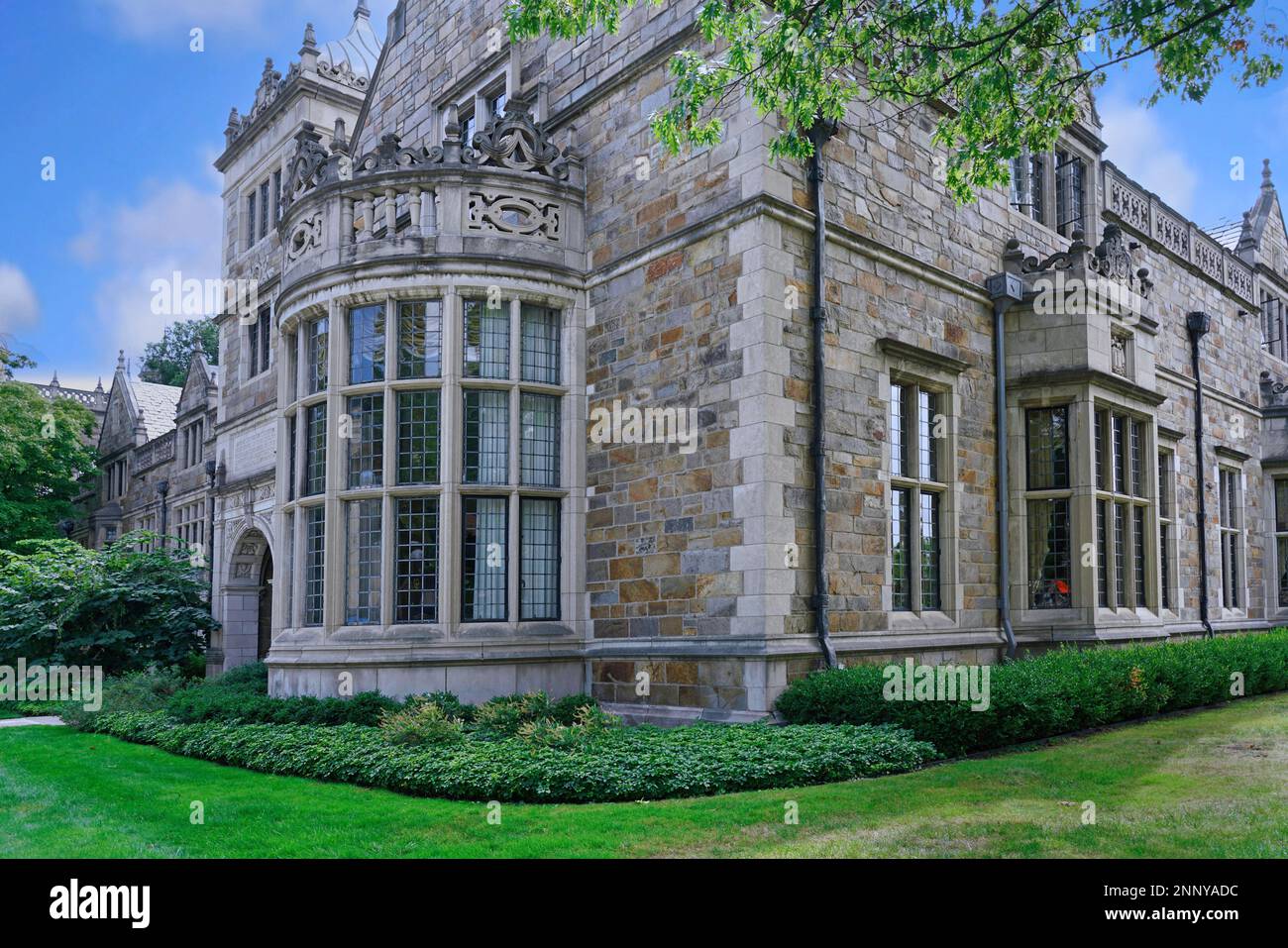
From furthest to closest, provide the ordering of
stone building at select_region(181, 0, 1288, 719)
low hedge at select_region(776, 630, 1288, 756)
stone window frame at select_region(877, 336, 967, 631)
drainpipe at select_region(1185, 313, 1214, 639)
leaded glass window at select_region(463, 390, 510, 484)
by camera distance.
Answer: drainpipe at select_region(1185, 313, 1214, 639), leaded glass window at select_region(463, 390, 510, 484), stone window frame at select_region(877, 336, 967, 631), stone building at select_region(181, 0, 1288, 719), low hedge at select_region(776, 630, 1288, 756)

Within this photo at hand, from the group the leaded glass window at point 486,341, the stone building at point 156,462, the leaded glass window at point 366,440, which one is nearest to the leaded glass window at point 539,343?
the leaded glass window at point 486,341

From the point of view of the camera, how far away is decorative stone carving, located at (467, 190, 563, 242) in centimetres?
1344

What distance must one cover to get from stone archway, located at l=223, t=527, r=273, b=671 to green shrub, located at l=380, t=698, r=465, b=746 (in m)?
12.4

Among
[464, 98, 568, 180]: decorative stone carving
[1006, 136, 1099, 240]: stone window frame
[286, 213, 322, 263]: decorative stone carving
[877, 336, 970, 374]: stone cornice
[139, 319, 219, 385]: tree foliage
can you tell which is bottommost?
[877, 336, 970, 374]: stone cornice

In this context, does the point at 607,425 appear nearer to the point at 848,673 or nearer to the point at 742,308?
the point at 742,308

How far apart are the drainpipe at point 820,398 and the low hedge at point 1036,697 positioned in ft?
2.18

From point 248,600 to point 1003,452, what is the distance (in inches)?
622

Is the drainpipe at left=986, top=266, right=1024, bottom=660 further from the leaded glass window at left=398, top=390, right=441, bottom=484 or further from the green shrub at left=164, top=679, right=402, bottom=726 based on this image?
the green shrub at left=164, top=679, right=402, bottom=726

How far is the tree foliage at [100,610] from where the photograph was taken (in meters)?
20.5

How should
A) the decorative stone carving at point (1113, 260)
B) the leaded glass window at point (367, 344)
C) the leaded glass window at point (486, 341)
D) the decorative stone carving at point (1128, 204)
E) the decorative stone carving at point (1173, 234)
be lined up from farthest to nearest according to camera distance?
1. the decorative stone carving at point (1173, 234)
2. the decorative stone carving at point (1128, 204)
3. the decorative stone carving at point (1113, 260)
4. the leaded glass window at point (367, 344)
5. the leaded glass window at point (486, 341)

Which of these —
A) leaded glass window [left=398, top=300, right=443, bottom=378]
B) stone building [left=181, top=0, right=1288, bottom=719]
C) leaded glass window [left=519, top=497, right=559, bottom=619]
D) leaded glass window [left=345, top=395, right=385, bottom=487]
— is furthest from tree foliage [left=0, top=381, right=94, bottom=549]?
leaded glass window [left=519, top=497, right=559, bottom=619]

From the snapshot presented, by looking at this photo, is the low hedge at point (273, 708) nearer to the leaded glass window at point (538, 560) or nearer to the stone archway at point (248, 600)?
the leaded glass window at point (538, 560)

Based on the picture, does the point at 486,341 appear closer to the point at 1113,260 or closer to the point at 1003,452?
the point at 1003,452

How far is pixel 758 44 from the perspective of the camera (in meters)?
9.52
